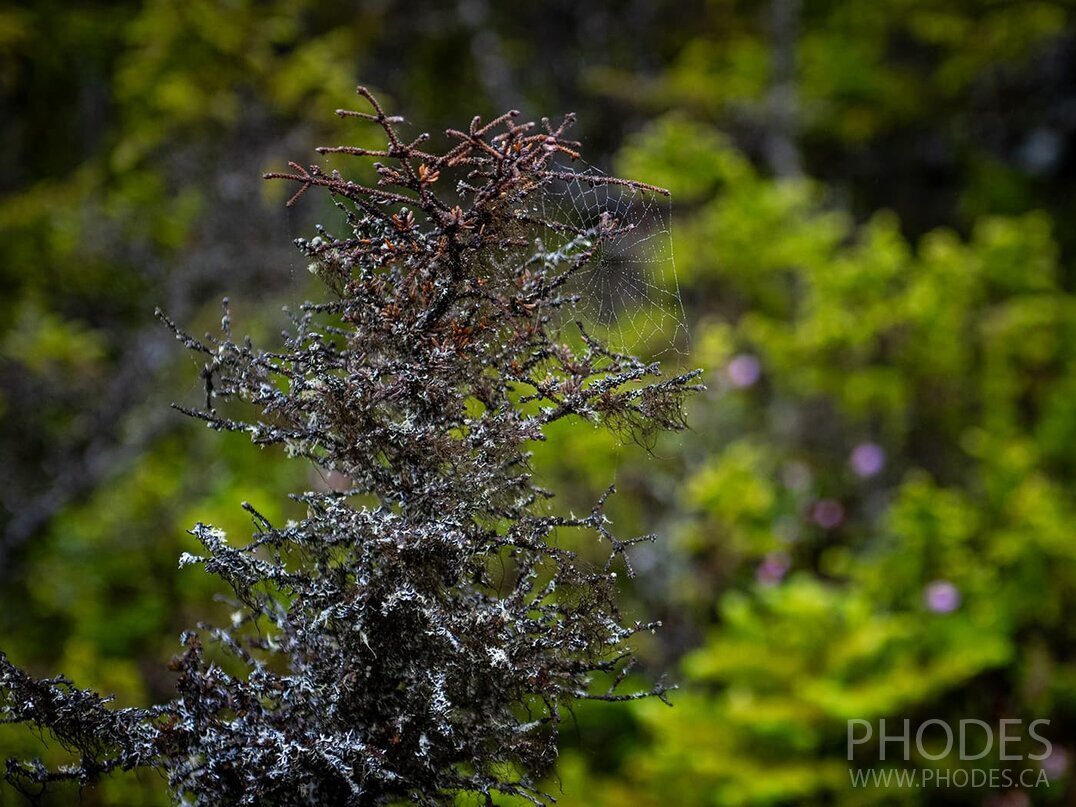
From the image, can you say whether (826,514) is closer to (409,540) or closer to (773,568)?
(773,568)

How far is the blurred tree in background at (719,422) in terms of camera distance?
12.9 feet

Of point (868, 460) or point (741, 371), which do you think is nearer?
point (868, 460)

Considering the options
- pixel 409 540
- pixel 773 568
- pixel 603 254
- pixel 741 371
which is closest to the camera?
pixel 409 540

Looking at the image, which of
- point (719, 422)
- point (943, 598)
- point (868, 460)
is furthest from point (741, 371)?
point (943, 598)

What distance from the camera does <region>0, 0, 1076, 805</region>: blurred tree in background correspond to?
12.9 ft

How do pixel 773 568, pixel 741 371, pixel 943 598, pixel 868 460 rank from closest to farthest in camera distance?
pixel 943 598, pixel 773 568, pixel 868 460, pixel 741 371

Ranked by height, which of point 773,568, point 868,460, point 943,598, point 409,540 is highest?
point 868,460

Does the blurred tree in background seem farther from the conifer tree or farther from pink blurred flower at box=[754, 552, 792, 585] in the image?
the conifer tree

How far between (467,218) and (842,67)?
7.37 meters

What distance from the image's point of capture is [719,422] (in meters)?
5.55

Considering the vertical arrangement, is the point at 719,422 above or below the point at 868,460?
above

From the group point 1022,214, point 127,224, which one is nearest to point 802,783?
point 127,224

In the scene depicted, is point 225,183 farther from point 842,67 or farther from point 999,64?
point 999,64

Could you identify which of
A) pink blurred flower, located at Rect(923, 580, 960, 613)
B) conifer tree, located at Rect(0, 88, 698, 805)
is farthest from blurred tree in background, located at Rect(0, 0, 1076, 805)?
conifer tree, located at Rect(0, 88, 698, 805)
